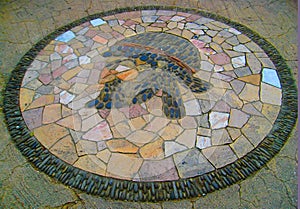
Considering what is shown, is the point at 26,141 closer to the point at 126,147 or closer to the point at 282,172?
the point at 126,147

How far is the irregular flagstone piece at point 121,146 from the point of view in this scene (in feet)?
7.65

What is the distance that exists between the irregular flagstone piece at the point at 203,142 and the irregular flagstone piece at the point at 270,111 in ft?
1.94

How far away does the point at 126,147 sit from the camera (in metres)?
2.35

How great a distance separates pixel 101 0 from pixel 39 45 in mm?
1196

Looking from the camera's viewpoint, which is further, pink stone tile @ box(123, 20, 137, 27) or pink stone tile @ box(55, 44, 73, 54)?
pink stone tile @ box(123, 20, 137, 27)

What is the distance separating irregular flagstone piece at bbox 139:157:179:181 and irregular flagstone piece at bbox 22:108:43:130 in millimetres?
1006

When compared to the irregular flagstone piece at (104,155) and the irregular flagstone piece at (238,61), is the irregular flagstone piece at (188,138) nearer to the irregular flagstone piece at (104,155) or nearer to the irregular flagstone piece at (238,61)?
the irregular flagstone piece at (104,155)

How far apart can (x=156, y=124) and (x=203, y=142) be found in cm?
41

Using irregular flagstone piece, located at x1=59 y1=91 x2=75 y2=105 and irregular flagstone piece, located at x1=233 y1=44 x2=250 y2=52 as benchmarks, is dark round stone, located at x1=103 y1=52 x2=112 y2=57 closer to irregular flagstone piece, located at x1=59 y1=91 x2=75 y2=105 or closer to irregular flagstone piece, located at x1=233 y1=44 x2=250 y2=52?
irregular flagstone piece, located at x1=59 y1=91 x2=75 y2=105

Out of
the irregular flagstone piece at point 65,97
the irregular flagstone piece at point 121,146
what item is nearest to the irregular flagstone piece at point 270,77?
the irregular flagstone piece at point 121,146

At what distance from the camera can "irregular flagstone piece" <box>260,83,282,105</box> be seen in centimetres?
270

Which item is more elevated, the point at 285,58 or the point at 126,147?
the point at 285,58

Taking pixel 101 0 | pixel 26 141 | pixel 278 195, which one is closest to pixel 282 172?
pixel 278 195

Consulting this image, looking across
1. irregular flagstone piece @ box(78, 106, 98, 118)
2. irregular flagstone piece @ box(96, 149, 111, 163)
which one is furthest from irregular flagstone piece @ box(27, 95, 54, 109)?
irregular flagstone piece @ box(96, 149, 111, 163)
